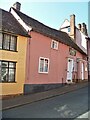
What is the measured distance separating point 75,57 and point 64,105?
45.0 ft

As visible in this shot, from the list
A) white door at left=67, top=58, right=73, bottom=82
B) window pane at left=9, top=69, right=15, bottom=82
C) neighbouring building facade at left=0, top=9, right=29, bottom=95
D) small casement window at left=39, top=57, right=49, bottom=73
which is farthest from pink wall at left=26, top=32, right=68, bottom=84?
window pane at left=9, top=69, right=15, bottom=82

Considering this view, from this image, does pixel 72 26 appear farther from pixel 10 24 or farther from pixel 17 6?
pixel 10 24

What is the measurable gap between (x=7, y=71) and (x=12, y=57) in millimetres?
1193

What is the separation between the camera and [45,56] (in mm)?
19641

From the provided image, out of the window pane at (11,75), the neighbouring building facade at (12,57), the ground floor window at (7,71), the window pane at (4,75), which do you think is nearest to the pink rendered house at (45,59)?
the neighbouring building facade at (12,57)

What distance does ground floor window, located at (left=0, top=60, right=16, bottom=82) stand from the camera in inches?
620

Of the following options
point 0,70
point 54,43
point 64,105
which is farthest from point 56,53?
point 64,105

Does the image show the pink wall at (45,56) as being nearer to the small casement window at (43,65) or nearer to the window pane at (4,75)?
the small casement window at (43,65)

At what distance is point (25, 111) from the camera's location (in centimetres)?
1089

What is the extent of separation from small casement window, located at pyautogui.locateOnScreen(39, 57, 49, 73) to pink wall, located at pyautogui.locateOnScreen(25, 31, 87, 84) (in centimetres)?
31

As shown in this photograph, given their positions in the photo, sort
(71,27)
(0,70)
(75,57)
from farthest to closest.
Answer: (71,27)
(75,57)
(0,70)

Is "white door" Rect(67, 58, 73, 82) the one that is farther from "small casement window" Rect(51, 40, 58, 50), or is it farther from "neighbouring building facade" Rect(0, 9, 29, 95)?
"neighbouring building facade" Rect(0, 9, 29, 95)

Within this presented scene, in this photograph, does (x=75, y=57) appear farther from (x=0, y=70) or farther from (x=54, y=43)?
(x=0, y=70)

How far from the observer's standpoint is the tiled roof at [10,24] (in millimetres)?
16513
